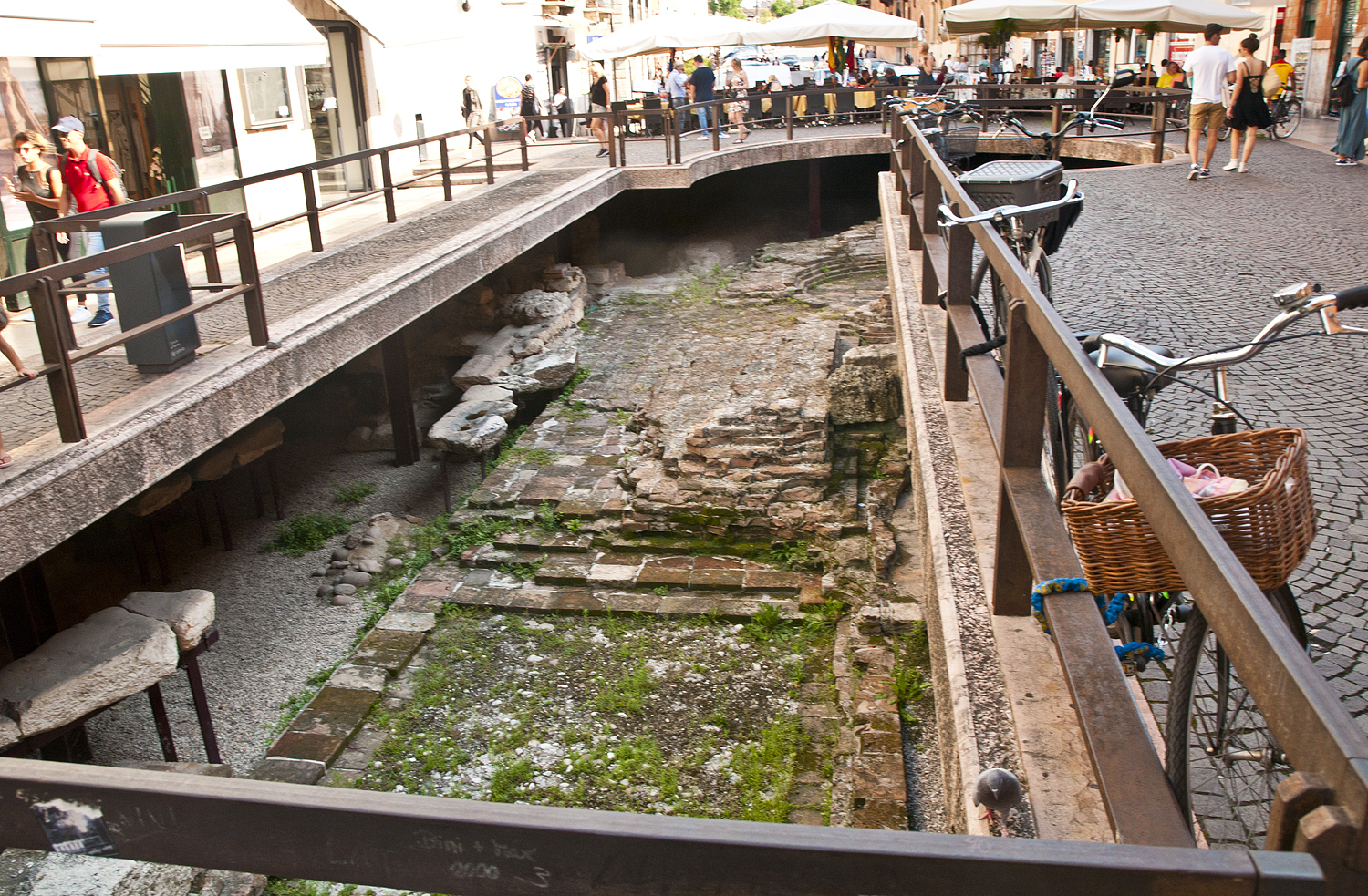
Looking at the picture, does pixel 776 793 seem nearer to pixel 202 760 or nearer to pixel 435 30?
pixel 202 760

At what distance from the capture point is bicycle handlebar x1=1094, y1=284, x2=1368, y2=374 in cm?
251

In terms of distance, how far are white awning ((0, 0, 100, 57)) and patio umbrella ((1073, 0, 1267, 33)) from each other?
580 inches

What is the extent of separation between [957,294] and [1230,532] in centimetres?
270

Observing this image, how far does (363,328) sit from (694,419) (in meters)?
3.26

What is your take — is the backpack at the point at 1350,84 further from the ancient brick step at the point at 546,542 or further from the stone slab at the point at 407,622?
the stone slab at the point at 407,622

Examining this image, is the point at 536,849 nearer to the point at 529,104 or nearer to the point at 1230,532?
the point at 1230,532

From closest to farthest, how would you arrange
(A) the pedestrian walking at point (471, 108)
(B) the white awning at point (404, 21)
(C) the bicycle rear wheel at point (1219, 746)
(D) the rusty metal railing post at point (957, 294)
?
(C) the bicycle rear wheel at point (1219, 746), (D) the rusty metal railing post at point (957, 294), (B) the white awning at point (404, 21), (A) the pedestrian walking at point (471, 108)

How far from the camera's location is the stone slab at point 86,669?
5828 mm

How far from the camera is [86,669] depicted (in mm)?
6121

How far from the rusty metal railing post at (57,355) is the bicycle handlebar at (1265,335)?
430cm

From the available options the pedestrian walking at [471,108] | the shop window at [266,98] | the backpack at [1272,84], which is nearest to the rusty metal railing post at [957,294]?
the shop window at [266,98]

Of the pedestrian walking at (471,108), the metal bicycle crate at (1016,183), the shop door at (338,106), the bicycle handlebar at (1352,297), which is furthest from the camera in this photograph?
the pedestrian walking at (471,108)

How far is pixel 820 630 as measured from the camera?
763cm

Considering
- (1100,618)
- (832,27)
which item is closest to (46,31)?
(1100,618)
